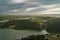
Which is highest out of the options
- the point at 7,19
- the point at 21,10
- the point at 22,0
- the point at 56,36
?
the point at 22,0

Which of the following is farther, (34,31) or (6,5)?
(6,5)

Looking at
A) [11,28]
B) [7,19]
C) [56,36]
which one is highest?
[7,19]

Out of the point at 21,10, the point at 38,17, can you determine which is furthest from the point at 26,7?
the point at 38,17

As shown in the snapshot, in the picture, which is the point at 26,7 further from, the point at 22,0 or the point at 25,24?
the point at 25,24

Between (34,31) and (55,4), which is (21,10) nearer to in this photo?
(34,31)

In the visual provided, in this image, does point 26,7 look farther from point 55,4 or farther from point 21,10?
point 55,4

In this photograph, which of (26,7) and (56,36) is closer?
(56,36)

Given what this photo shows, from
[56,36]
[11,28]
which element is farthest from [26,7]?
[56,36]

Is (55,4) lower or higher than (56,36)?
higher

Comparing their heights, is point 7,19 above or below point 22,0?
below
